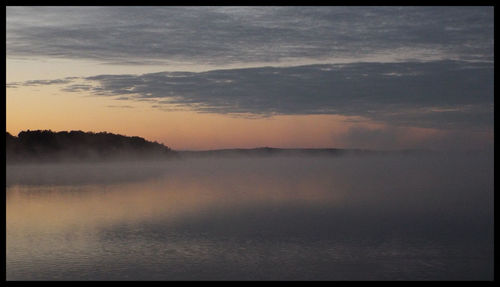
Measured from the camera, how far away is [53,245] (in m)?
34.6

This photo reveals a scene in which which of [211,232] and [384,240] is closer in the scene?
[384,240]

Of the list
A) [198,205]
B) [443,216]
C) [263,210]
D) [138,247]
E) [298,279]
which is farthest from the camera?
[198,205]

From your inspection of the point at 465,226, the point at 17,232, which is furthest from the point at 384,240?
the point at 17,232

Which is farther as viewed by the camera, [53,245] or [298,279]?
[53,245]

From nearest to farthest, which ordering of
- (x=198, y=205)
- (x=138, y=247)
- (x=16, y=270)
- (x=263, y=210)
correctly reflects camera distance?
(x=16, y=270), (x=138, y=247), (x=263, y=210), (x=198, y=205)

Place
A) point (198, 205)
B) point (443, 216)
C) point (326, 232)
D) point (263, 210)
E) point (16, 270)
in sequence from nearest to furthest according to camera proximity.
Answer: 1. point (16, 270)
2. point (326, 232)
3. point (443, 216)
4. point (263, 210)
5. point (198, 205)

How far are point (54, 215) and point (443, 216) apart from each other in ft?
116

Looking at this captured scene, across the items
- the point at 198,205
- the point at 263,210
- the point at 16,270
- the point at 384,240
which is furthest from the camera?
the point at 198,205

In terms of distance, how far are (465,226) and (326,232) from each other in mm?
11384

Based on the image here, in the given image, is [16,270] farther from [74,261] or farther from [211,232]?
[211,232]

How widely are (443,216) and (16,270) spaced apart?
35.6m

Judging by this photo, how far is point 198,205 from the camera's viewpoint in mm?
59906
